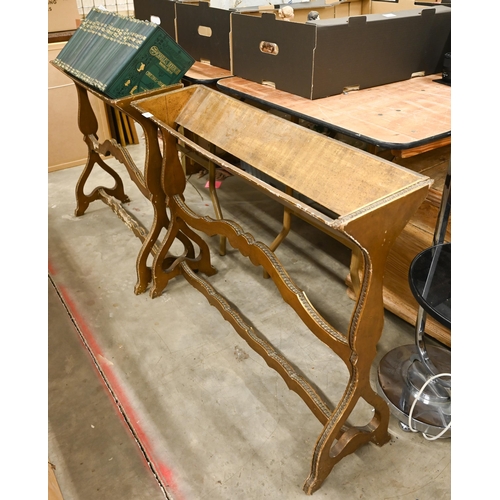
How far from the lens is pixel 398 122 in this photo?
5.34 feet

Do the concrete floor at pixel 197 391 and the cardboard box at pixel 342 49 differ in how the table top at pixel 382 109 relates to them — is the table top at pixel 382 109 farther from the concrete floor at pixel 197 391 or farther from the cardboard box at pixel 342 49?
the concrete floor at pixel 197 391

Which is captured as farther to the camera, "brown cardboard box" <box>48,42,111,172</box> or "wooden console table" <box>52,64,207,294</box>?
"brown cardboard box" <box>48,42,111,172</box>

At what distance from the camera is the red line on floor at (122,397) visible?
1.56 m

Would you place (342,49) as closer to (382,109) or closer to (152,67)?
(382,109)

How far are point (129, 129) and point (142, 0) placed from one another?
1.40 meters

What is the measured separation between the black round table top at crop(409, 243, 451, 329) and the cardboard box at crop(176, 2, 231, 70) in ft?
5.06

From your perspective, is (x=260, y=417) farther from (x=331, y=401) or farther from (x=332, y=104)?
(x=332, y=104)

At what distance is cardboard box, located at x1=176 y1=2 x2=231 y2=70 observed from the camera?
2.32m

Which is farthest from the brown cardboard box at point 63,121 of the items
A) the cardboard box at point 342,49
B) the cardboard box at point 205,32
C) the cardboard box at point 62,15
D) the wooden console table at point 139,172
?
the cardboard box at point 342,49

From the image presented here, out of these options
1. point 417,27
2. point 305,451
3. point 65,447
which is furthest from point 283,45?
point 65,447

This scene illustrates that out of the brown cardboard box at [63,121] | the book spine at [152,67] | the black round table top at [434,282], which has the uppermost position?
the book spine at [152,67]

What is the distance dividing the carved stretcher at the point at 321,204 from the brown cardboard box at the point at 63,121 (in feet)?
6.93

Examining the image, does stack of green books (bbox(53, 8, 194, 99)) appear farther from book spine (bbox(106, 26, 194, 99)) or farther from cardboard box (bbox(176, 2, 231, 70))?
cardboard box (bbox(176, 2, 231, 70))

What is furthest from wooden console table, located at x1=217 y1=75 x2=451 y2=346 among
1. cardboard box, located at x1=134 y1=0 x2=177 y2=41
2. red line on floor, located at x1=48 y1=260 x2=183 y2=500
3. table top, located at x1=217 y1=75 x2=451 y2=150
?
red line on floor, located at x1=48 y1=260 x2=183 y2=500
